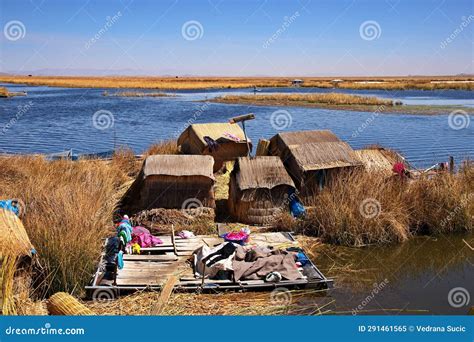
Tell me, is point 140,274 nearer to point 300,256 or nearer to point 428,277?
point 300,256

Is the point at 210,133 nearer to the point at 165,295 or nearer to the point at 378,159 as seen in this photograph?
the point at 378,159

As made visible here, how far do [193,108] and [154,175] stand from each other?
30.1 metres

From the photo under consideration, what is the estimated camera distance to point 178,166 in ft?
34.2

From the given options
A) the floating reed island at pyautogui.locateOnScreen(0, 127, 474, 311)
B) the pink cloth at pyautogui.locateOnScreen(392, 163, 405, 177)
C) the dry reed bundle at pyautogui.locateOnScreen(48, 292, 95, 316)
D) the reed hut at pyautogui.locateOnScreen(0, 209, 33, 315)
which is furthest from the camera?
the pink cloth at pyautogui.locateOnScreen(392, 163, 405, 177)

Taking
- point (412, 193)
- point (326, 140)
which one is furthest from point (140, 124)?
point (412, 193)

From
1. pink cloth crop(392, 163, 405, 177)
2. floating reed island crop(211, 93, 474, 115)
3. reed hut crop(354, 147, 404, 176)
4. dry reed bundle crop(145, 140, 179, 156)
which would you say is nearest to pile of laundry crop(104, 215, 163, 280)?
reed hut crop(354, 147, 404, 176)

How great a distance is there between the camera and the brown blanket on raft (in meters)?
7.73

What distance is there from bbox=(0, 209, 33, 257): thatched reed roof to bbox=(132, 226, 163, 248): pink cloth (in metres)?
2.07

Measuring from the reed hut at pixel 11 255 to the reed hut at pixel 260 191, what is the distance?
420 centimetres

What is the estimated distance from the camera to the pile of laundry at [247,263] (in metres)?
7.72

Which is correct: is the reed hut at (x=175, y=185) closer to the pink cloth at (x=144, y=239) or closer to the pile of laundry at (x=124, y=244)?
Result: the pile of laundry at (x=124, y=244)

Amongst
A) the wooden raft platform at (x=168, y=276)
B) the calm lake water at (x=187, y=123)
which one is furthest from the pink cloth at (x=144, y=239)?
the calm lake water at (x=187, y=123)

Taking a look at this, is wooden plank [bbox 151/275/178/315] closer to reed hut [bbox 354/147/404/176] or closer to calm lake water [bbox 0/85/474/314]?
calm lake water [bbox 0/85/474/314]

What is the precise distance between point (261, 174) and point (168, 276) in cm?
333
